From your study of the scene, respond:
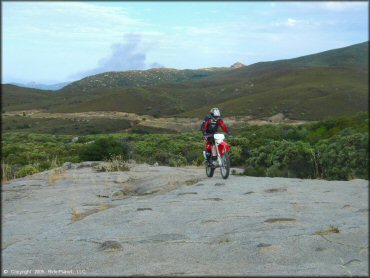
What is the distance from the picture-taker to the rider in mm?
13016

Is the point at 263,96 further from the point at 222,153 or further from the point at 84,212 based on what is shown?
the point at 84,212

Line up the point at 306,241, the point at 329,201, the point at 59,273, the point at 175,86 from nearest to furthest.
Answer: the point at 59,273
the point at 306,241
the point at 329,201
the point at 175,86

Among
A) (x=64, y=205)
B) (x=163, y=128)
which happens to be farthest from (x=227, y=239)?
(x=163, y=128)

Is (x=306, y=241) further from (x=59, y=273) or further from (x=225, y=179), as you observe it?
(x=225, y=179)

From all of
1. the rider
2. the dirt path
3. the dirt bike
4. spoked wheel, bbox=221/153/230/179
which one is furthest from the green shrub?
spoked wheel, bbox=221/153/230/179

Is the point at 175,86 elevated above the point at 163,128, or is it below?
above

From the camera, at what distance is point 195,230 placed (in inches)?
269

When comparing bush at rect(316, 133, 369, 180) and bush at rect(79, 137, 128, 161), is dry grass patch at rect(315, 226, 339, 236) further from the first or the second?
bush at rect(79, 137, 128, 161)

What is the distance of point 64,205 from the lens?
32.9ft

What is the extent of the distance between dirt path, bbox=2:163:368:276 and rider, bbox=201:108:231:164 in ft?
5.16

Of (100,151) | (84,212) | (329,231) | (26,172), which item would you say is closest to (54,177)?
(26,172)

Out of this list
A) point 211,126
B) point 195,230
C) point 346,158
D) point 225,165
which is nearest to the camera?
point 195,230

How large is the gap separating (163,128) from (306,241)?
6514 cm

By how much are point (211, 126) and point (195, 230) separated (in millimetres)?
Answer: 6595
